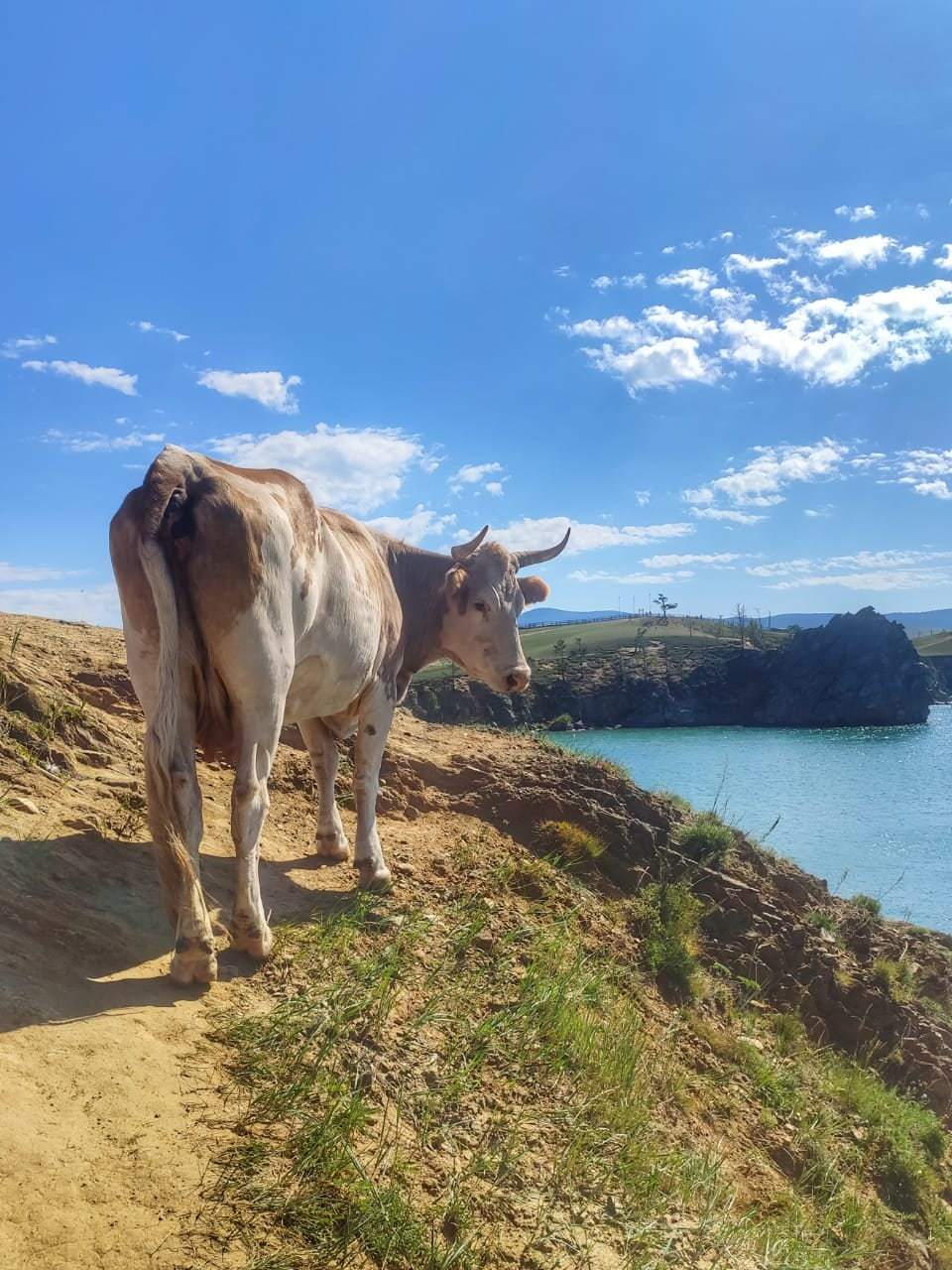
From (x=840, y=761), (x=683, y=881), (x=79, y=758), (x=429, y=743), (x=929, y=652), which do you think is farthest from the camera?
(x=929, y=652)

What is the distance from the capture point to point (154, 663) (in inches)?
172

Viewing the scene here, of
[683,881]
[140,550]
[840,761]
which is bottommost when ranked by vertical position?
[840,761]

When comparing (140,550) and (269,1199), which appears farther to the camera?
(140,550)

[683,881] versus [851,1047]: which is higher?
[683,881]

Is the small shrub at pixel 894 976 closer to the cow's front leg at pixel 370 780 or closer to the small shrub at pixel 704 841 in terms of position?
the small shrub at pixel 704 841

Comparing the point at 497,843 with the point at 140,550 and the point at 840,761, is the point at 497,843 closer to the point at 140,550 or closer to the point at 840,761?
the point at 140,550

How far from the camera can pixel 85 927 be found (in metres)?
A: 4.30

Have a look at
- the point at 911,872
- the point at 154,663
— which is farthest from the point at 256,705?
the point at 911,872

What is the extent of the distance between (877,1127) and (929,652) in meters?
177

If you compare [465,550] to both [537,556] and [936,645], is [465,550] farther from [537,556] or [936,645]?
[936,645]

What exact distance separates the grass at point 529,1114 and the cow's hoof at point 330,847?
863 mm

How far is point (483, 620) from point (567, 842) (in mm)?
2402

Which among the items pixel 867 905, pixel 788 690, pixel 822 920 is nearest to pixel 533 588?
pixel 822 920

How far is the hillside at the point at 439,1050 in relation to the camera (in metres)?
2.89
